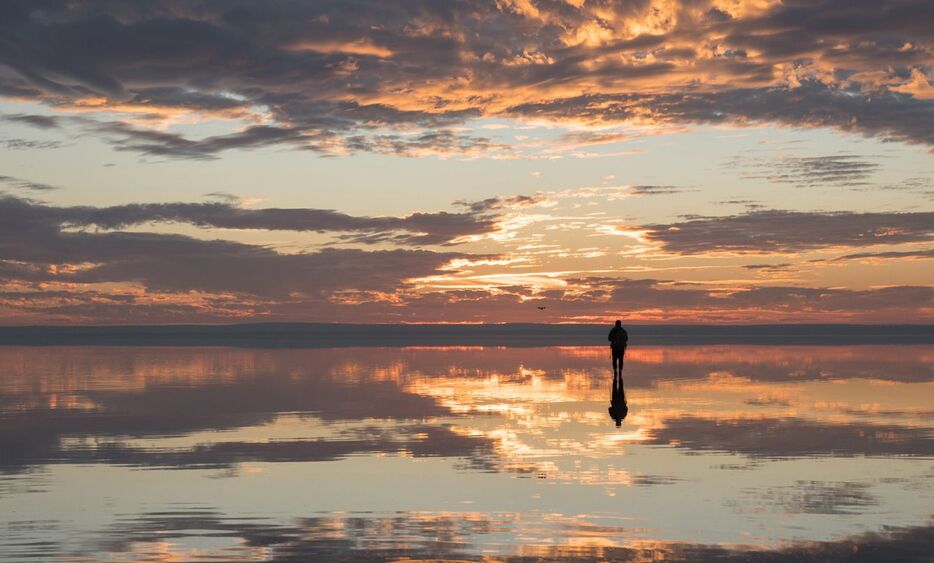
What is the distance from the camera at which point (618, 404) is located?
3077cm

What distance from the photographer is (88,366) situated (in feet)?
181

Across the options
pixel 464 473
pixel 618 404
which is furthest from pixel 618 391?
pixel 464 473

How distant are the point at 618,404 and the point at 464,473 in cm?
1282

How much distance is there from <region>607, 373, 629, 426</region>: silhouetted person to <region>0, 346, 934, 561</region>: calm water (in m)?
0.38

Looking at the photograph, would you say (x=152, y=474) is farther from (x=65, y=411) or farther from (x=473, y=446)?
(x=65, y=411)

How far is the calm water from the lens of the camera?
44.4 feet

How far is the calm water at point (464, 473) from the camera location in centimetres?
1354

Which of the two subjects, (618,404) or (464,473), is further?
(618,404)

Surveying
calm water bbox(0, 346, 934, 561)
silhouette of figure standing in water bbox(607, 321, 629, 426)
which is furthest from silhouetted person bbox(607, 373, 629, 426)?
calm water bbox(0, 346, 934, 561)

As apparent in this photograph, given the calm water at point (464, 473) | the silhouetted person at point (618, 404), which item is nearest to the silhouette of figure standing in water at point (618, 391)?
the silhouetted person at point (618, 404)

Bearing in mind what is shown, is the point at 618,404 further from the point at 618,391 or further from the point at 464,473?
the point at 464,473

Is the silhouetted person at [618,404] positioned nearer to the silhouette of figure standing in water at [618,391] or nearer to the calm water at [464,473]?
the silhouette of figure standing in water at [618,391]

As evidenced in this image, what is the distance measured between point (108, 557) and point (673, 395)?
23.7 meters

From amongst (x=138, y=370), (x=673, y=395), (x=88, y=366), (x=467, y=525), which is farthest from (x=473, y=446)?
(x=88, y=366)
